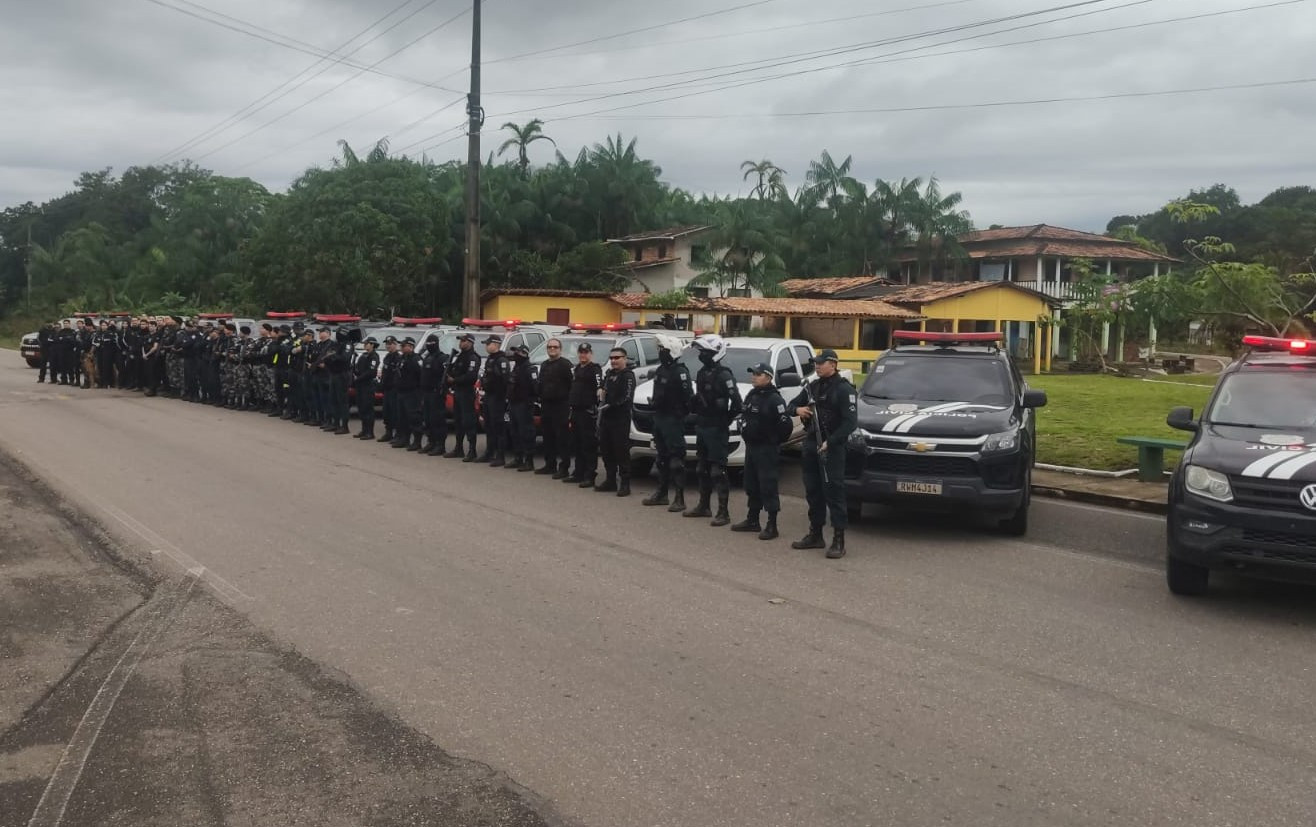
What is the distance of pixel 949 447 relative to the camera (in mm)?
10039

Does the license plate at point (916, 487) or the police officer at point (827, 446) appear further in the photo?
the license plate at point (916, 487)

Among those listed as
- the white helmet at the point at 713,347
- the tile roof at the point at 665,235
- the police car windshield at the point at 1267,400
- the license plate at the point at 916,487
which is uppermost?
the tile roof at the point at 665,235

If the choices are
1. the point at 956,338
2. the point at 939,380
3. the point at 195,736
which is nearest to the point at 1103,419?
the point at 956,338

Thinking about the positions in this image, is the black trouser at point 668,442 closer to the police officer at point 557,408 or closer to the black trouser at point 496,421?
the police officer at point 557,408

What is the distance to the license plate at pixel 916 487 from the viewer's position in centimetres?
998

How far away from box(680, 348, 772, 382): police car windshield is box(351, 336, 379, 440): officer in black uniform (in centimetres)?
554

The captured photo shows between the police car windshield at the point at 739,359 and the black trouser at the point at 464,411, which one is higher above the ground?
the police car windshield at the point at 739,359

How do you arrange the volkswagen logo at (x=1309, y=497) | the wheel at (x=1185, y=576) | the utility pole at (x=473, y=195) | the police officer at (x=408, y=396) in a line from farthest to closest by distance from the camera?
the utility pole at (x=473, y=195), the police officer at (x=408, y=396), the wheel at (x=1185, y=576), the volkswagen logo at (x=1309, y=497)

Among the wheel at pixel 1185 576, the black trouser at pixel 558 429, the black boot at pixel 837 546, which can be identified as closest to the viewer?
the wheel at pixel 1185 576

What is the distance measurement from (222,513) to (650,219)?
4591cm

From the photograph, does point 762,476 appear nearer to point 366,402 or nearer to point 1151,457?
point 1151,457

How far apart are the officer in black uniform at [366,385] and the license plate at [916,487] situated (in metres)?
10.2

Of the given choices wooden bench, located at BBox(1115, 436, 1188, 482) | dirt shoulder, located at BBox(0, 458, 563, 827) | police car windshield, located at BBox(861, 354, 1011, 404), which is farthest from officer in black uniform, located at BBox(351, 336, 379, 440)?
wooden bench, located at BBox(1115, 436, 1188, 482)

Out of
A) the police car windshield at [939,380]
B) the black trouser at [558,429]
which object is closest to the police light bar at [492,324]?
the black trouser at [558,429]
